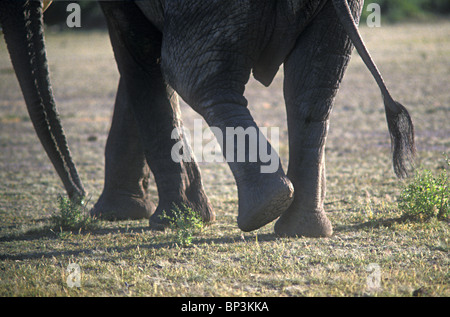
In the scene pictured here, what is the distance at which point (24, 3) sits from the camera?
465 centimetres

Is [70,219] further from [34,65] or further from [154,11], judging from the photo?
[154,11]

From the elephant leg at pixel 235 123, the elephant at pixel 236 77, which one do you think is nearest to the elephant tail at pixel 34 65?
the elephant at pixel 236 77

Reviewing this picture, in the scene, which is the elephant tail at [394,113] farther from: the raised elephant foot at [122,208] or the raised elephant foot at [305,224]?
the raised elephant foot at [122,208]

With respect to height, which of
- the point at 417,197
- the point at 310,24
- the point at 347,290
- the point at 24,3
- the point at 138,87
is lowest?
the point at 347,290

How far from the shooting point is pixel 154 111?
4730mm

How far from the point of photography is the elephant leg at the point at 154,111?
15.5ft

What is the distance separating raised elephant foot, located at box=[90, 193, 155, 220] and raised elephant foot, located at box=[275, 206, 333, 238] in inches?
60.7

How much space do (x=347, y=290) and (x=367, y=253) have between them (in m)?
0.69

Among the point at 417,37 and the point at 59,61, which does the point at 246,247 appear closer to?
the point at 59,61

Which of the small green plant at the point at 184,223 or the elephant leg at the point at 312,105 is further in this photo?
the small green plant at the point at 184,223

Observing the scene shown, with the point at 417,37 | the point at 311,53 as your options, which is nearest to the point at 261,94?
the point at 311,53

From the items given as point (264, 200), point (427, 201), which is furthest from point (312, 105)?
point (427, 201)

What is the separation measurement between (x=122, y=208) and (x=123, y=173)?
0.97ft
